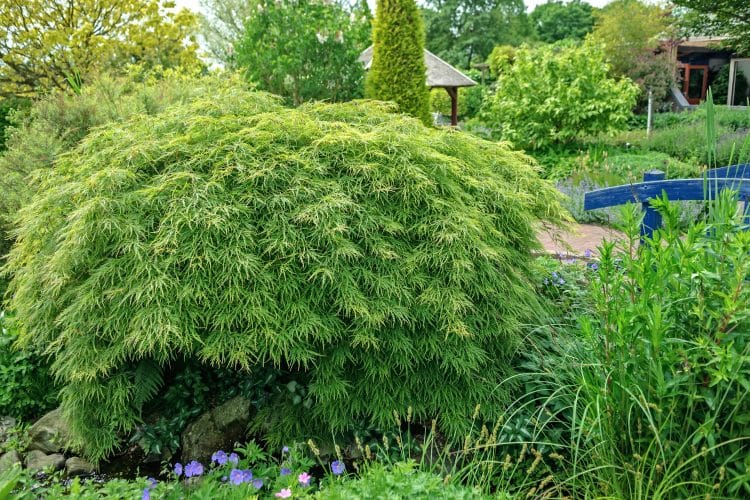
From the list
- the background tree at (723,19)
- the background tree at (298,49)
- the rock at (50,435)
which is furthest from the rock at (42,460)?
the background tree at (723,19)

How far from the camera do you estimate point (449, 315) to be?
260 centimetres

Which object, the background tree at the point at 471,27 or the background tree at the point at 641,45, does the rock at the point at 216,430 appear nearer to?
the background tree at the point at 641,45

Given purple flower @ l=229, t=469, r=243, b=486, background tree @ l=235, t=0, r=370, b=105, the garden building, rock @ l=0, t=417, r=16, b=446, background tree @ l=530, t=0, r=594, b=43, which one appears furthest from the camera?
background tree @ l=530, t=0, r=594, b=43

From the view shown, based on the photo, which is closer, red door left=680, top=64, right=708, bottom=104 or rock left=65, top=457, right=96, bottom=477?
rock left=65, top=457, right=96, bottom=477

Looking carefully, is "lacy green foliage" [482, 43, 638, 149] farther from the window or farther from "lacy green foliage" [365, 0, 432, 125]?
the window

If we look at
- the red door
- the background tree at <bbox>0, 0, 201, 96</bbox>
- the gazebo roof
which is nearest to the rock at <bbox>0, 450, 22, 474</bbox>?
the background tree at <bbox>0, 0, 201, 96</bbox>

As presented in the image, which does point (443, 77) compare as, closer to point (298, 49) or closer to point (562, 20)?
point (298, 49)

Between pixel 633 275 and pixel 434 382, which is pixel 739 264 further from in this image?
pixel 434 382

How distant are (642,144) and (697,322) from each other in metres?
11.3

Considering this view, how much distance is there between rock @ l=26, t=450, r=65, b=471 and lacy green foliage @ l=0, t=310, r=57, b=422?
1.61ft

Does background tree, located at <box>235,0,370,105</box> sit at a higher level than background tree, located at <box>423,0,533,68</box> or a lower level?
lower

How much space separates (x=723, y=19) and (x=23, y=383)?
22.1 meters

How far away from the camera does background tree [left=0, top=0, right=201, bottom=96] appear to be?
1091 centimetres

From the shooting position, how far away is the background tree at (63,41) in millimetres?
10914
